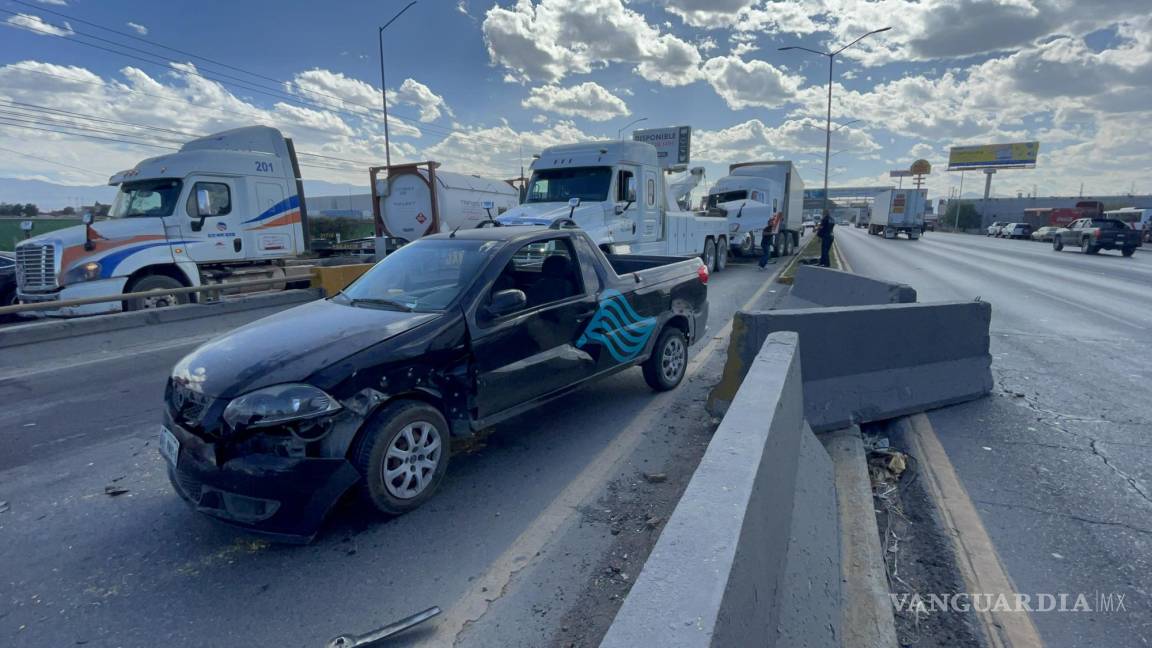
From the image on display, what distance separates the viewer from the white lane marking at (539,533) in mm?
2648

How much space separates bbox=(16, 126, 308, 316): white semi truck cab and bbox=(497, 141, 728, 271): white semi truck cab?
552cm

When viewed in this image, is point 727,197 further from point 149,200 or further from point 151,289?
point 151,289

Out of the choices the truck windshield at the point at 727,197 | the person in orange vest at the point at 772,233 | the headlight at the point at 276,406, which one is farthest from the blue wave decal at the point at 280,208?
the truck windshield at the point at 727,197

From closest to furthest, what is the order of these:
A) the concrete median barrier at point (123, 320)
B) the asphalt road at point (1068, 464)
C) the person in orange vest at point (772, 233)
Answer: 1. the asphalt road at point (1068, 464)
2. the concrete median barrier at point (123, 320)
3. the person in orange vest at point (772, 233)

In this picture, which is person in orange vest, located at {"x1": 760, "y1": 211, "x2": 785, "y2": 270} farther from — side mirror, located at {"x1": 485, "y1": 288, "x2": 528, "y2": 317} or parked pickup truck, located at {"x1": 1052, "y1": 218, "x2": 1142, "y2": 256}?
side mirror, located at {"x1": 485, "y1": 288, "x2": 528, "y2": 317}

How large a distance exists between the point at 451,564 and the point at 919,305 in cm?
447

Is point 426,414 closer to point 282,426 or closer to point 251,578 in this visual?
point 282,426

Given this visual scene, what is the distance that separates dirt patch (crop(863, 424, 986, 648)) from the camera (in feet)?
8.27

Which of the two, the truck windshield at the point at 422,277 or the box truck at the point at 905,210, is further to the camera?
the box truck at the point at 905,210

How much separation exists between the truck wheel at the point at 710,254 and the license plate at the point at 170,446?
16.0 metres

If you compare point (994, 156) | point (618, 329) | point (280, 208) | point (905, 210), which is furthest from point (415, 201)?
point (994, 156)

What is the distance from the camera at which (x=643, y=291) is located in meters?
5.55

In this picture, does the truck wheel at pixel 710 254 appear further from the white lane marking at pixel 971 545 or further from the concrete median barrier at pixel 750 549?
the concrete median barrier at pixel 750 549

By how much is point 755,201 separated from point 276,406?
75.0ft
